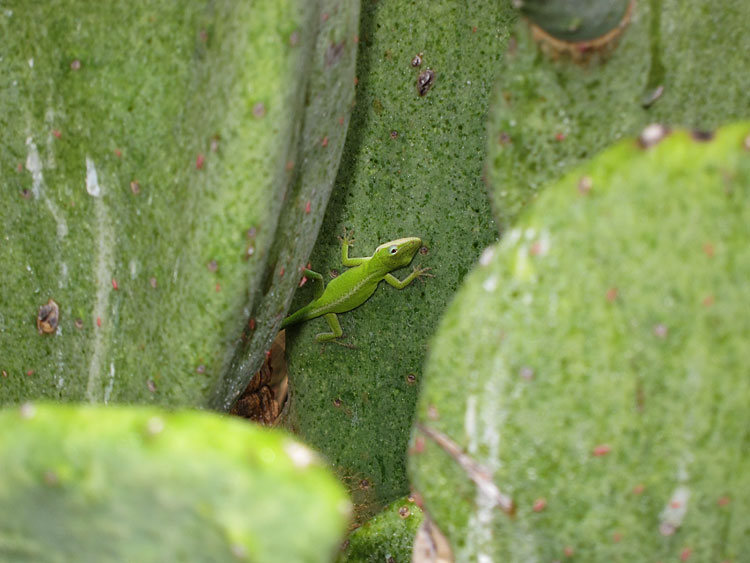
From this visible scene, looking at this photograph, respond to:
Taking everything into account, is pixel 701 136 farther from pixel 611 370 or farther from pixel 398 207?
pixel 398 207

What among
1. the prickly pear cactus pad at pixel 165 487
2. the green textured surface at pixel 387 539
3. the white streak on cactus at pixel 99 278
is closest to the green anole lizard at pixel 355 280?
the green textured surface at pixel 387 539

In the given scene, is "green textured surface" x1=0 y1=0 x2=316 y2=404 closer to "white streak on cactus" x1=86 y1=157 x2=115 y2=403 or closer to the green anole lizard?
"white streak on cactus" x1=86 y1=157 x2=115 y2=403

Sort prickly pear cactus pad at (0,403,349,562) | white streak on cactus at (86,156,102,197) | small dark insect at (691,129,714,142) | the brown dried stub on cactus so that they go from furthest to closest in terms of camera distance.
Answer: the brown dried stub on cactus, white streak on cactus at (86,156,102,197), small dark insect at (691,129,714,142), prickly pear cactus pad at (0,403,349,562)

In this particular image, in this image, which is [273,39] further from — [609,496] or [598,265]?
[609,496]

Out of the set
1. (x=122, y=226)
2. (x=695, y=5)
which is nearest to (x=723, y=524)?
(x=695, y=5)

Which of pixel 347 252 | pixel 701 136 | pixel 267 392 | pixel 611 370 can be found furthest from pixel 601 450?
pixel 267 392

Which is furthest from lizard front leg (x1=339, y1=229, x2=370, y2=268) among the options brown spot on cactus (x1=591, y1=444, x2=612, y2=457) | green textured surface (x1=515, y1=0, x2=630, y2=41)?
brown spot on cactus (x1=591, y1=444, x2=612, y2=457)
